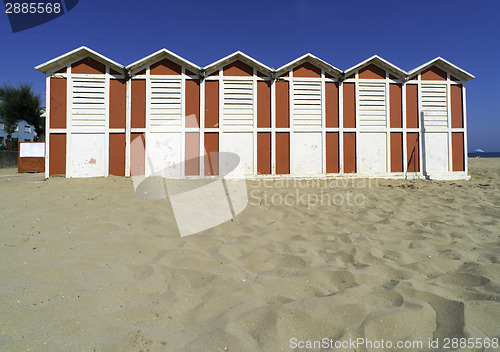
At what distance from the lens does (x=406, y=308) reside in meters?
1.95

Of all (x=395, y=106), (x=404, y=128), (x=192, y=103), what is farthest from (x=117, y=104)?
(x=404, y=128)

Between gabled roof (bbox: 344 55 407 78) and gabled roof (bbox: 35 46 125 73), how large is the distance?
7.66 meters

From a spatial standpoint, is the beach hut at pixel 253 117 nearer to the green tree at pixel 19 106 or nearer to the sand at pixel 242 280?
the sand at pixel 242 280

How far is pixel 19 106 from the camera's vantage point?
21.3 metres

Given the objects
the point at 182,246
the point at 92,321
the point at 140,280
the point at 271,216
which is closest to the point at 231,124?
the point at 271,216

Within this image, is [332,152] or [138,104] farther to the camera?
[332,152]

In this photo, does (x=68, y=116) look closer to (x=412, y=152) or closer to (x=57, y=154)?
(x=57, y=154)

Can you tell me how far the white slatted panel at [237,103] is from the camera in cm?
882

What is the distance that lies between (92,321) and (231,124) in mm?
7531

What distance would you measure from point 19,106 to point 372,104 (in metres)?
26.0

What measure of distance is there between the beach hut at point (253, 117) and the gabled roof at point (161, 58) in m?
0.04

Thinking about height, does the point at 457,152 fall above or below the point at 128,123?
below

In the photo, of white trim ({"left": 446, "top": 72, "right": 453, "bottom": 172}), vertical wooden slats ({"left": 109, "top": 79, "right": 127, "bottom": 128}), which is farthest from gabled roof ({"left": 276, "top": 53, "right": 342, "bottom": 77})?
vertical wooden slats ({"left": 109, "top": 79, "right": 127, "bottom": 128})

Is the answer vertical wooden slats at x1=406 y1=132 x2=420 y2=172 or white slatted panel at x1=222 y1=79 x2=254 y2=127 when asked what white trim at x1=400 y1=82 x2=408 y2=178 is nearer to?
→ vertical wooden slats at x1=406 y1=132 x2=420 y2=172
